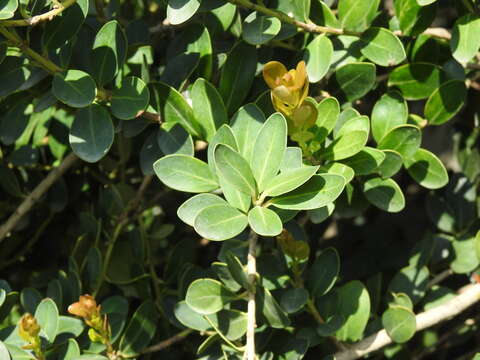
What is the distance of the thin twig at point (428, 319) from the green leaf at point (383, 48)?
1.41ft

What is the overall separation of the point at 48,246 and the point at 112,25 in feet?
2.20

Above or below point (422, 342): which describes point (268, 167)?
above

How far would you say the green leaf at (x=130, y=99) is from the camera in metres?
1.11

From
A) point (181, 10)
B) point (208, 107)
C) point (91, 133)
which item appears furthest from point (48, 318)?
point (181, 10)

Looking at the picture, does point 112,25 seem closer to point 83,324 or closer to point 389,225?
point 83,324

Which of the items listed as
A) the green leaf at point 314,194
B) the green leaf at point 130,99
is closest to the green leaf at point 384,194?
the green leaf at point 314,194

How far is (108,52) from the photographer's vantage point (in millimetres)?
1128

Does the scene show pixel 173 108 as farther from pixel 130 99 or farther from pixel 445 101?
pixel 445 101

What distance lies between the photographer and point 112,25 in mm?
1111

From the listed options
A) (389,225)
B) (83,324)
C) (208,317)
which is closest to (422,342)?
(389,225)

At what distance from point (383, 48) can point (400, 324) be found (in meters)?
0.46

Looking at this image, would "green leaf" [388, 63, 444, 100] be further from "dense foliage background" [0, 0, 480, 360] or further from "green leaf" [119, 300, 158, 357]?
"green leaf" [119, 300, 158, 357]

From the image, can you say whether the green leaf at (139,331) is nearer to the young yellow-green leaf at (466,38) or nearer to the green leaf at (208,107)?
the green leaf at (208,107)

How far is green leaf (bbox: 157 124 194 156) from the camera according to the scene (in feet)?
3.79
